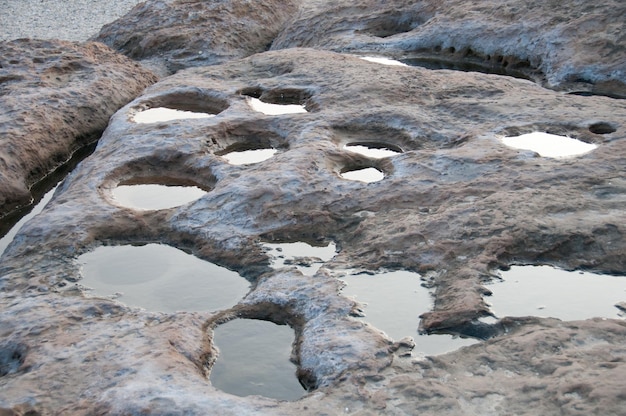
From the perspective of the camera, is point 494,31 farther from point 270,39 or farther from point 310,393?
point 310,393

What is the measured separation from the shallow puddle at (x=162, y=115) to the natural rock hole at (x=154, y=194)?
0.90m

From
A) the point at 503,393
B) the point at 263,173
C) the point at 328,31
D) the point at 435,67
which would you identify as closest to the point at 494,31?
the point at 435,67

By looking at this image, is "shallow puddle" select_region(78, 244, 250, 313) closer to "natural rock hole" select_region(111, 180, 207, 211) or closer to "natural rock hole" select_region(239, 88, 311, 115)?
"natural rock hole" select_region(111, 180, 207, 211)

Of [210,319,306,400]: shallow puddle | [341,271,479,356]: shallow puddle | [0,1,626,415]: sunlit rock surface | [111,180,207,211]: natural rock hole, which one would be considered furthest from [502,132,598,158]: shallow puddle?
[210,319,306,400]: shallow puddle

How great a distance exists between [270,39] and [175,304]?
4.84m

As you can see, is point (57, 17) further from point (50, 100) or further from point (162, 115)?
point (162, 115)

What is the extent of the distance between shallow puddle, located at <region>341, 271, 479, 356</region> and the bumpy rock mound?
2.72 metres

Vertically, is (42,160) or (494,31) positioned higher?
(494,31)

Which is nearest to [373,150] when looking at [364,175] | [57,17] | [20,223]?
[364,175]

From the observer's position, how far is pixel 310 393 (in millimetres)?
2609

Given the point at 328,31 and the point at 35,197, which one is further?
the point at 328,31

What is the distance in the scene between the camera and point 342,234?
366 centimetres

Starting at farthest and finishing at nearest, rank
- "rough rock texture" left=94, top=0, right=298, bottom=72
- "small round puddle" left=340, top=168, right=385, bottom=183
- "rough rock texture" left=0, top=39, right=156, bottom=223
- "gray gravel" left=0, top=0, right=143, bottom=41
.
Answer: "gray gravel" left=0, top=0, right=143, bottom=41, "rough rock texture" left=94, top=0, right=298, bottom=72, "rough rock texture" left=0, top=39, right=156, bottom=223, "small round puddle" left=340, top=168, right=385, bottom=183

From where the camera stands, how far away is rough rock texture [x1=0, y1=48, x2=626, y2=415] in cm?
257
